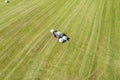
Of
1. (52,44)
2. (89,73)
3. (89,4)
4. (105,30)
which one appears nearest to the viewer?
(89,73)

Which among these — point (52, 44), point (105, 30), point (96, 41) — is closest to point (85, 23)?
point (105, 30)

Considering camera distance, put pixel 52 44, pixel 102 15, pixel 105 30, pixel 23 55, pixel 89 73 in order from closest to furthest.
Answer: pixel 89 73 < pixel 23 55 < pixel 52 44 < pixel 105 30 < pixel 102 15

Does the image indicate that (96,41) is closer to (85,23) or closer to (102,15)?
(85,23)

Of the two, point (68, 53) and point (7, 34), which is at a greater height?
point (68, 53)

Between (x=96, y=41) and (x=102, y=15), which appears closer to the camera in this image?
(x=96, y=41)

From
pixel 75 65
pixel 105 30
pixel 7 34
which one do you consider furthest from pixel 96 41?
pixel 7 34

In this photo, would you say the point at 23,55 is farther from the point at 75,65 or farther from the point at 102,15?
the point at 102,15
